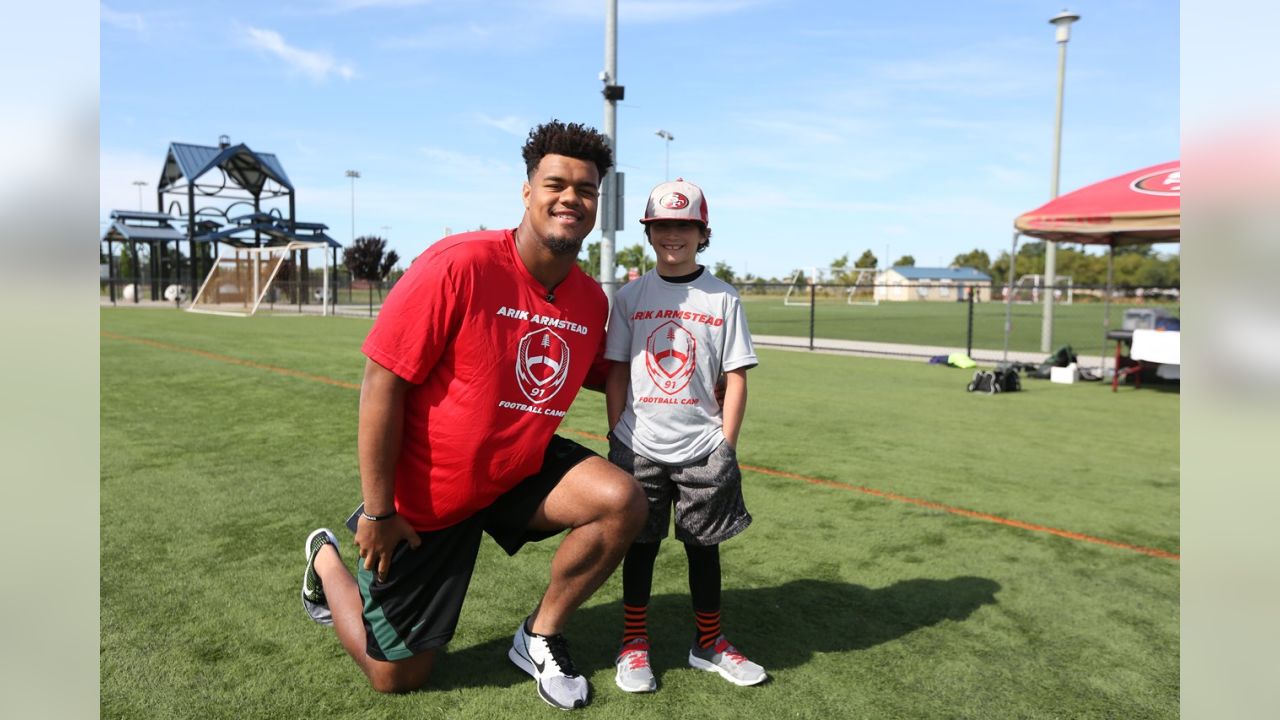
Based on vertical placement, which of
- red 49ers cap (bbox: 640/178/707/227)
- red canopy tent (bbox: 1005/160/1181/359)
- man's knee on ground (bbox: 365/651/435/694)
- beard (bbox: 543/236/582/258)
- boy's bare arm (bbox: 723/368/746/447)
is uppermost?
red canopy tent (bbox: 1005/160/1181/359)

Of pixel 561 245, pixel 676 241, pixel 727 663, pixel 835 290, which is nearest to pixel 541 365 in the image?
pixel 561 245

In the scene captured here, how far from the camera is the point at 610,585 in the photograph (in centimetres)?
394

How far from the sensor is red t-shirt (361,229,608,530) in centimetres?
266

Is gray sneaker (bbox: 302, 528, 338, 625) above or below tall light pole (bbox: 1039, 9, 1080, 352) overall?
below

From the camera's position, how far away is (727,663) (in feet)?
9.84

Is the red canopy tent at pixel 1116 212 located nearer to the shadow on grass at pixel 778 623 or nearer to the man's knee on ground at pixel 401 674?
the shadow on grass at pixel 778 623

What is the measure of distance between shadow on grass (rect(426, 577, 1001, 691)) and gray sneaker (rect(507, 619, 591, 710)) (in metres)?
0.08

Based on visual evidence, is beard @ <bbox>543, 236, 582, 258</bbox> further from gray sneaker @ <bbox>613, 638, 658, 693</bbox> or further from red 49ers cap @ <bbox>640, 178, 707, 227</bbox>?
gray sneaker @ <bbox>613, 638, 658, 693</bbox>

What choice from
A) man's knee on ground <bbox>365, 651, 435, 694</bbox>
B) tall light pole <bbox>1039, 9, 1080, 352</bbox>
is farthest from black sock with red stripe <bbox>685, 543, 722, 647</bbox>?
tall light pole <bbox>1039, 9, 1080, 352</bbox>

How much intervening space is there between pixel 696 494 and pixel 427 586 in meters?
0.96

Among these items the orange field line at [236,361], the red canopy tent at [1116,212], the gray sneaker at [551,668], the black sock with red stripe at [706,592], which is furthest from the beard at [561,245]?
the red canopy tent at [1116,212]

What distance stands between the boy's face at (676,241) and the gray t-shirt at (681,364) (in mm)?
84

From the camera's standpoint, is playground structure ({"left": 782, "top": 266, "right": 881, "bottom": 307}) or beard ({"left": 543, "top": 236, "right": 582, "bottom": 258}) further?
playground structure ({"left": 782, "top": 266, "right": 881, "bottom": 307})

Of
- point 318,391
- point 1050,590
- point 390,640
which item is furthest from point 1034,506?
point 318,391
